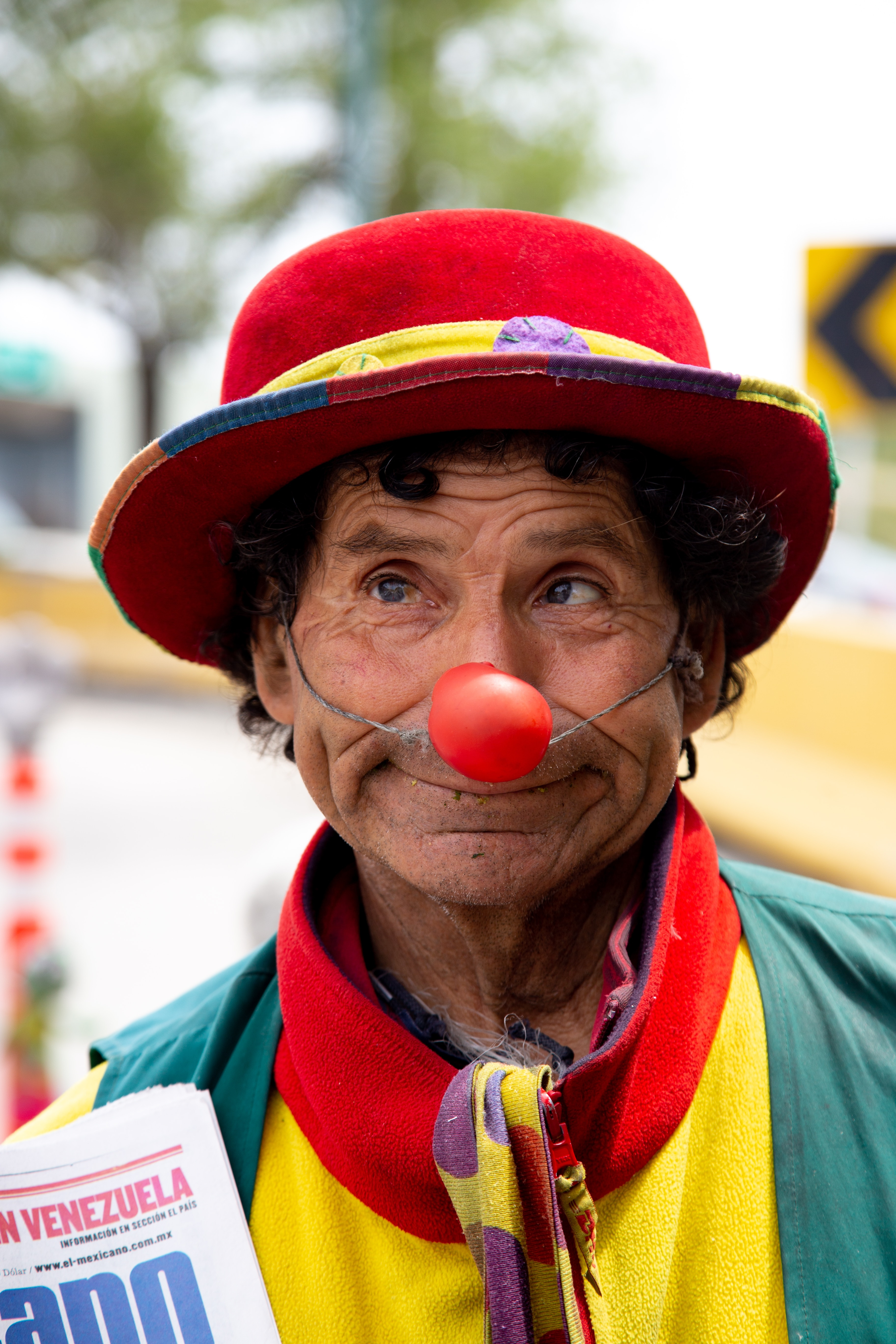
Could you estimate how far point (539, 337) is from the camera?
1.44 m

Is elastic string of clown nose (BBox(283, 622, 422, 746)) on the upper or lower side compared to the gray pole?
lower

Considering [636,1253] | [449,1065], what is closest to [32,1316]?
[449,1065]

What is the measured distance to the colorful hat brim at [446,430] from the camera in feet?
4.64

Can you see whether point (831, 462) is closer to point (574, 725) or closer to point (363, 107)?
point (574, 725)

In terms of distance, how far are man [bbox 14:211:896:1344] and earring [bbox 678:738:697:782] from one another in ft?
0.73

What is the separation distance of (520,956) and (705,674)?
18.9 inches

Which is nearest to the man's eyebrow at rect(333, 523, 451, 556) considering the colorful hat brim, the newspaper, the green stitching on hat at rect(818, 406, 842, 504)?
the colorful hat brim

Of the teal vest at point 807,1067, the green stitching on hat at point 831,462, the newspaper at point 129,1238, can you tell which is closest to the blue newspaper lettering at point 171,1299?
the newspaper at point 129,1238

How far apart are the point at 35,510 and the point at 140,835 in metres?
23.0

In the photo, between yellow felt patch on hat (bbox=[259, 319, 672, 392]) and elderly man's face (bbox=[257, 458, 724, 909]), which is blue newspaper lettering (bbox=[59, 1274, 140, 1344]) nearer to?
elderly man's face (bbox=[257, 458, 724, 909])

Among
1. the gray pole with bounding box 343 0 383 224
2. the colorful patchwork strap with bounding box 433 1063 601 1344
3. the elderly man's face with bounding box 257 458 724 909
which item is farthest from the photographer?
the gray pole with bounding box 343 0 383 224

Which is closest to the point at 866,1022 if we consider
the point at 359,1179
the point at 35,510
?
the point at 359,1179

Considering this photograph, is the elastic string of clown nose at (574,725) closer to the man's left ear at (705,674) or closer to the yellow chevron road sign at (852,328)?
the man's left ear at (705,674)

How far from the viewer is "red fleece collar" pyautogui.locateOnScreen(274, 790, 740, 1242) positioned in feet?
4.60
